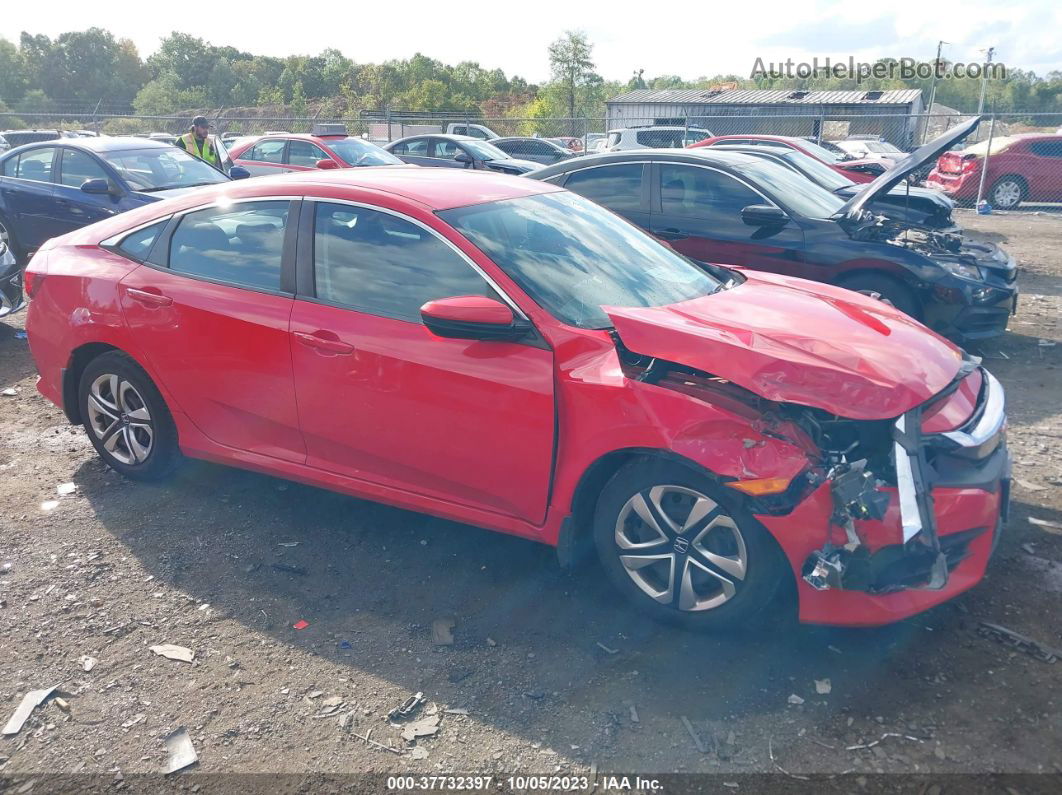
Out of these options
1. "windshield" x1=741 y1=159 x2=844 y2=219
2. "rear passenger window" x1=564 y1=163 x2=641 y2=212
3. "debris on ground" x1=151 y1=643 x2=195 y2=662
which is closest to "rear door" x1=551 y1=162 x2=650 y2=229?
"rear passenger window" x1=564 y1=163 x2=641 y2=212

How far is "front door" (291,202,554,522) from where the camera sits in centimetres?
346

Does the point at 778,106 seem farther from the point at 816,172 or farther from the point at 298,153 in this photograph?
the point at 816,172

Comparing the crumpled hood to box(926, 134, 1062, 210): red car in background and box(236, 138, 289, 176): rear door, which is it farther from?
box(926, 134, 1062, 210): red car in background

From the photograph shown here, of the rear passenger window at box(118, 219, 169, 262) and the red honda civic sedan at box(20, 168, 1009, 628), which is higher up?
the rear passenger window at box(118, 219, 169, 262)

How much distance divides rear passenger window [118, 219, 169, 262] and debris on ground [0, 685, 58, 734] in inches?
90.6

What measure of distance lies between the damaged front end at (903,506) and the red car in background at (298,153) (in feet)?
41.3

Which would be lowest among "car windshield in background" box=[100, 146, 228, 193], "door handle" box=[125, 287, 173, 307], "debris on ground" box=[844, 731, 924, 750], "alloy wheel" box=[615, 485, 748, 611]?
"debris on ground" box=[844, 731, 924, 750]

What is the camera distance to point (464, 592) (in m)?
3.76

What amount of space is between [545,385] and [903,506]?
1.37 metres

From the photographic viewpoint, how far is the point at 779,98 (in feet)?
153

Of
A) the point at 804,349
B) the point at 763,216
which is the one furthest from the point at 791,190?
the point at 804,349

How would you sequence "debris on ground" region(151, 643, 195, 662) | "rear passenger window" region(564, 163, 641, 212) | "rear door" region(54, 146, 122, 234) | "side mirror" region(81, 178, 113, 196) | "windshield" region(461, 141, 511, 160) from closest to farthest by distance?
"debris on ground" region(151, 643, 195, 662) → "rear passenger window" region(564, 163, 641, 212) → "side mirror" region(81, 178, 113, 196) → "rear door" region(54, 146, 122, 234) → "windshield" region(461, 141, 511, 160)

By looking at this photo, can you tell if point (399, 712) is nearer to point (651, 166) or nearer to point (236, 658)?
point (236, 658)

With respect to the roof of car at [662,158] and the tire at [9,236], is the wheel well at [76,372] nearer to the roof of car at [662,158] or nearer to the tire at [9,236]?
the roof of car at [662,158]
